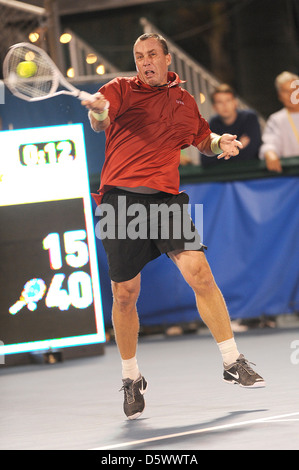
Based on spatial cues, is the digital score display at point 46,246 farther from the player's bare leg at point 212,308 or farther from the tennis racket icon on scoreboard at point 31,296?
the player's bare leg at point 212,308

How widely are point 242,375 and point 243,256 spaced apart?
3692mm

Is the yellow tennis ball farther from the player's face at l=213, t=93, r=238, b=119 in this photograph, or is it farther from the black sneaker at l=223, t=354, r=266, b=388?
the player's face at l=213, t=93, r=238, b=119

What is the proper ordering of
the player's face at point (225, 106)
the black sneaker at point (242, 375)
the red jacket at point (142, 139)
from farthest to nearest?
the player's face at point (225, 106), the red jacket at point (142, 139), the black sneaker at point (242, 375)

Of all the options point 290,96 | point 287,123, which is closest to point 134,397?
point 287,123

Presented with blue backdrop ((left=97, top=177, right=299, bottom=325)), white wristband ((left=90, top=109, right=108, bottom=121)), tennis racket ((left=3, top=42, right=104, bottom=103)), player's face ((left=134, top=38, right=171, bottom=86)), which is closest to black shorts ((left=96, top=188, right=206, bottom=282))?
white wristband ((left=90, top=109, right=108, bottom=121))

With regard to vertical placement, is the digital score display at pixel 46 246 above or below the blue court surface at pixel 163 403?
above

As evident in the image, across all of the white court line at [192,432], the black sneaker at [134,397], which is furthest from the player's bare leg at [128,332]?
the white court line at [192,432]

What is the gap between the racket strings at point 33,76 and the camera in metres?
4.84

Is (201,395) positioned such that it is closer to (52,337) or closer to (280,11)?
(52,337)

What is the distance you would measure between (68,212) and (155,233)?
2.54 metres

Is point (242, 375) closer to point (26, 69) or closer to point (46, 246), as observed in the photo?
point (26, 69)

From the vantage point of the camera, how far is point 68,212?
23.0 feet

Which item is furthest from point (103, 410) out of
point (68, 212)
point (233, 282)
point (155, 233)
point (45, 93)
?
point (233, 282)

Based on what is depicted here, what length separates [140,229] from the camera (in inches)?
178
